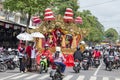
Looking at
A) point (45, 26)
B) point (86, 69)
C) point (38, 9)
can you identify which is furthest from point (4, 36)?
point (86, 69)

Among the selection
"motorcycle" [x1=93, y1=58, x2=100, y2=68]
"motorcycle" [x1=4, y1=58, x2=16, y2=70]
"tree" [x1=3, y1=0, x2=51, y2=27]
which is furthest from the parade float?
"motorcycle" [x1=4, y1=58, x2=16, y2=70]

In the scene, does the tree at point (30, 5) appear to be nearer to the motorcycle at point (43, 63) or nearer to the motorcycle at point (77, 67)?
the motorcycle at point (77, 67)

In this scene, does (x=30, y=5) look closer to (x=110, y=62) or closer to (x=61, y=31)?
(x=61, y=31)

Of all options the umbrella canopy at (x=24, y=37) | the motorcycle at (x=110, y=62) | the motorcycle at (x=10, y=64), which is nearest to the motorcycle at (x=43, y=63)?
the motorcycle at (x=10, y=64)

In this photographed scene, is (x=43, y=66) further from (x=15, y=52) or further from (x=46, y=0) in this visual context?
(x=46, y=0)

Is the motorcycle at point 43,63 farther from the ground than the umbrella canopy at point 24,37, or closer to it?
closer to it

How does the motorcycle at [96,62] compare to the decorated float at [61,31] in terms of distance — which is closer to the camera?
the motorcycle at [96,62]

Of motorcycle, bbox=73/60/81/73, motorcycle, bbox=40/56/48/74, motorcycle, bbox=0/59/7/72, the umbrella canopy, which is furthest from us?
the umbrella canopy

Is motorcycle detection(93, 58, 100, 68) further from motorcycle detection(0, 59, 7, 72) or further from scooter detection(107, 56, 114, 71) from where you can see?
motorcycle detection(0, 59, 7, 72)

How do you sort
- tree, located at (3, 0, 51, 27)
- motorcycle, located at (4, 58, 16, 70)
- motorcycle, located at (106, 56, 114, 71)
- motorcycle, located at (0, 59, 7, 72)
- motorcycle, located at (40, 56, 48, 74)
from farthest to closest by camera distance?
tree, located at (3, 0, 51, 27), motorcycle, located at (106, 56, 114, 71), motorcycle, located at (4, 58, 16, 70), motorcycle, located at (0, 59, 7, 72), motorcycle, located at (40, 56, 48, 74)

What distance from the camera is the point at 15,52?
29531 mm

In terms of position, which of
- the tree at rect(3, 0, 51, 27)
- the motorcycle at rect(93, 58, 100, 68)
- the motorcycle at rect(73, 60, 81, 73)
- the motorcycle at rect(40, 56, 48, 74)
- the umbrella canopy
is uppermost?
the tree at rect(3, 0, 51, 27)

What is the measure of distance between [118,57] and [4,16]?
3088 centimetres

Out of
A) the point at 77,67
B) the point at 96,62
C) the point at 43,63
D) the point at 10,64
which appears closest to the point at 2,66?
the point at 10,64
